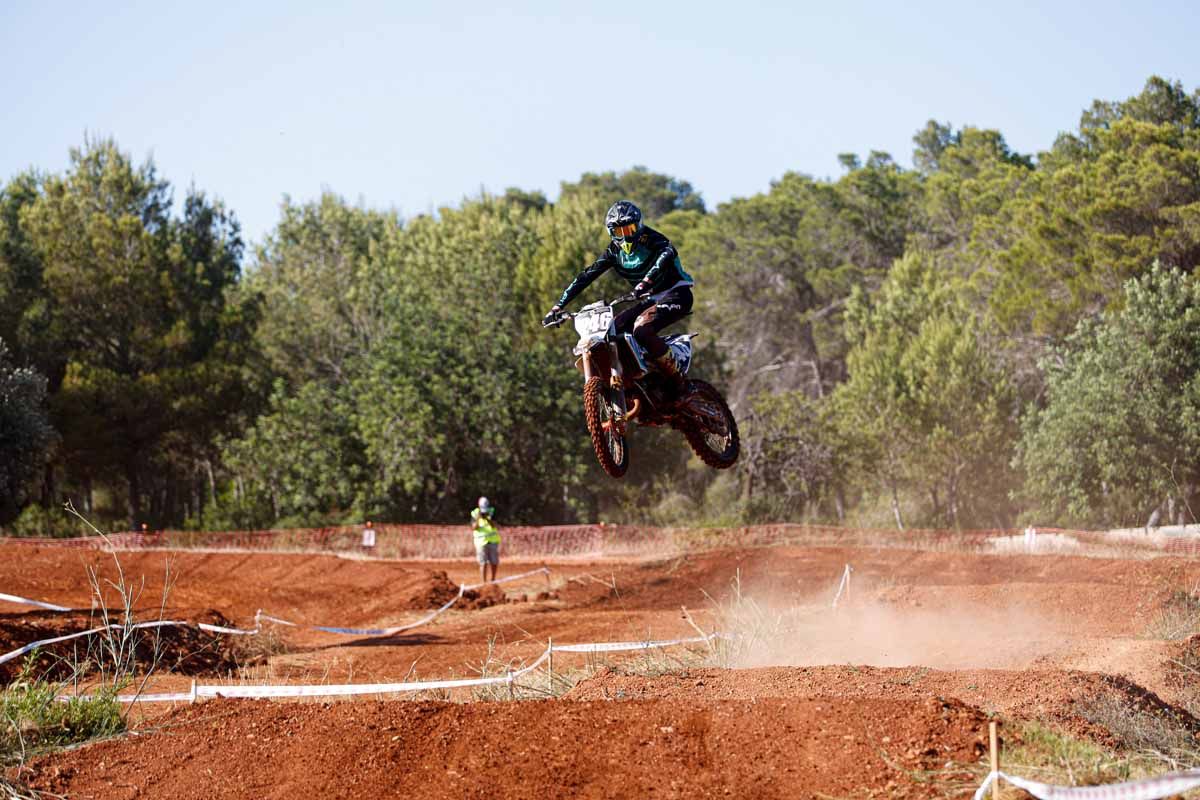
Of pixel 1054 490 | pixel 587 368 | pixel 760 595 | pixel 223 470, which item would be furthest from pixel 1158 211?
pixel 223 470

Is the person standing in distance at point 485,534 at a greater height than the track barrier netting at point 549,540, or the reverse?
the person standing in distance at point 485,534

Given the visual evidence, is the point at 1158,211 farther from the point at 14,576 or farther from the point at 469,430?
the point at 14,576

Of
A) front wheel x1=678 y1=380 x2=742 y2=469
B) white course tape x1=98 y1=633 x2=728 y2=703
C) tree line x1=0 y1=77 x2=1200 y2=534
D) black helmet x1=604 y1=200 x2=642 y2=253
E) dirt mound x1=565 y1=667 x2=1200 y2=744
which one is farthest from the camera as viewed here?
tree line x1=0 y1=77 x2=1200 y2=534

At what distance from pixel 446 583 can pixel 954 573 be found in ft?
38.7

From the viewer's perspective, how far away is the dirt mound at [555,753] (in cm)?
841

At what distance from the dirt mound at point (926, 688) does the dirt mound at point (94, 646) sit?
265 inches

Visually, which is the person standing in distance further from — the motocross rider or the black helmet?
the black helmet

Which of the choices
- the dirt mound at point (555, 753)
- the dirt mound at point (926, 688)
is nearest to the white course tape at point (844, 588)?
the dirt mound at point (926, 688)

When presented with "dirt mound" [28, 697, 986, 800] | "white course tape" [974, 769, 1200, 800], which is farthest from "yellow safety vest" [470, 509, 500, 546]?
"white course tape" [974, 769, 1200, 800]

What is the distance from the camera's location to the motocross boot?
11938mm

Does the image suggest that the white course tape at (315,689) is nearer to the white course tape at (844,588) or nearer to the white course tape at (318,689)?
the white course tape at (318,689)

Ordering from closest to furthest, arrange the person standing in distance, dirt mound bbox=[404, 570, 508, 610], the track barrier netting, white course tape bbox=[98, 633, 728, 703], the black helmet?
1. the black helmet
2. white course tape bbox=[98, 633, 728, 703]
3. dirt mound bbox=[404, 570, 508, 610]
4. the person standing in distance
5. the track barrier netting

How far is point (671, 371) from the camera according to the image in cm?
1207

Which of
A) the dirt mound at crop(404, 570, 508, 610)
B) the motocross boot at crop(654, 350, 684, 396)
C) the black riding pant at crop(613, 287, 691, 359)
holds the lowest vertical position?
the dirt mound at crop(404, 570, 508, 610)
